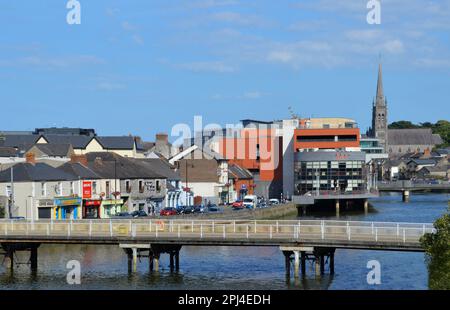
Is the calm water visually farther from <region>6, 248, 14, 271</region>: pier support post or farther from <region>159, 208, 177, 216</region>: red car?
<region>159, 208, 177, 216</region>: red car

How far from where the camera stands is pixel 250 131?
6132 inches

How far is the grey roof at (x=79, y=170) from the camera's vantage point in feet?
297

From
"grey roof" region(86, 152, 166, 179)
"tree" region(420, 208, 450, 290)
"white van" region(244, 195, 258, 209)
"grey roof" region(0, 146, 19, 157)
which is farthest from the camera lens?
"white van" region(244, 195, 258, 209)

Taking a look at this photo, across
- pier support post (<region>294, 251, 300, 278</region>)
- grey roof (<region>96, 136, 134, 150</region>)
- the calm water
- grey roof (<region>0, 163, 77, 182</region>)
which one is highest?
grey roof (<region>96, 136, 134, 150</region>)

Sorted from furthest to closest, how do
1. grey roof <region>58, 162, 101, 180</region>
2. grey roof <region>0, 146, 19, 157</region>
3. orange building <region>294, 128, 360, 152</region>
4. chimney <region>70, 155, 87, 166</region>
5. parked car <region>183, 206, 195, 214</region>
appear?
1. orange building <region>294, 128, 360, 152</region>
2. grey roof <region>0, 146, 19, 157</region>
3. chimney <region>70, 155, 87, 166</region>
4. parked car <region>183, 206, 195, 214</region>
5. grey roof <region>58, 162, 101, 180</region>

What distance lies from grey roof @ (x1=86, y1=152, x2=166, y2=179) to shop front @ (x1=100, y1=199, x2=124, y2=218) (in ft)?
8.16

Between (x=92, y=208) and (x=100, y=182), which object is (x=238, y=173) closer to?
(x=100, y=182)

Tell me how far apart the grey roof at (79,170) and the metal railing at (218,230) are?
27746mm

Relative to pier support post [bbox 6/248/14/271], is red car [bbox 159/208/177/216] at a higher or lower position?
higher

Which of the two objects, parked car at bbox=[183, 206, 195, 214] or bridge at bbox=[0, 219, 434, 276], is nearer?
bridge at bbox=[0, 219, 434, 276]

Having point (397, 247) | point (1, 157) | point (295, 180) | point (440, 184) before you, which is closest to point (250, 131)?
point (295, 180)

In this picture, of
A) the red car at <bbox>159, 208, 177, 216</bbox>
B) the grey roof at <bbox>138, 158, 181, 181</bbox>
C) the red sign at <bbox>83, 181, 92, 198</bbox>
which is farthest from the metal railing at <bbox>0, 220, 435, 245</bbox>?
the grey roof at <bbox>138, 158, 181, 181</bbox>

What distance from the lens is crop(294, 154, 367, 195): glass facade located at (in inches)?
5517
